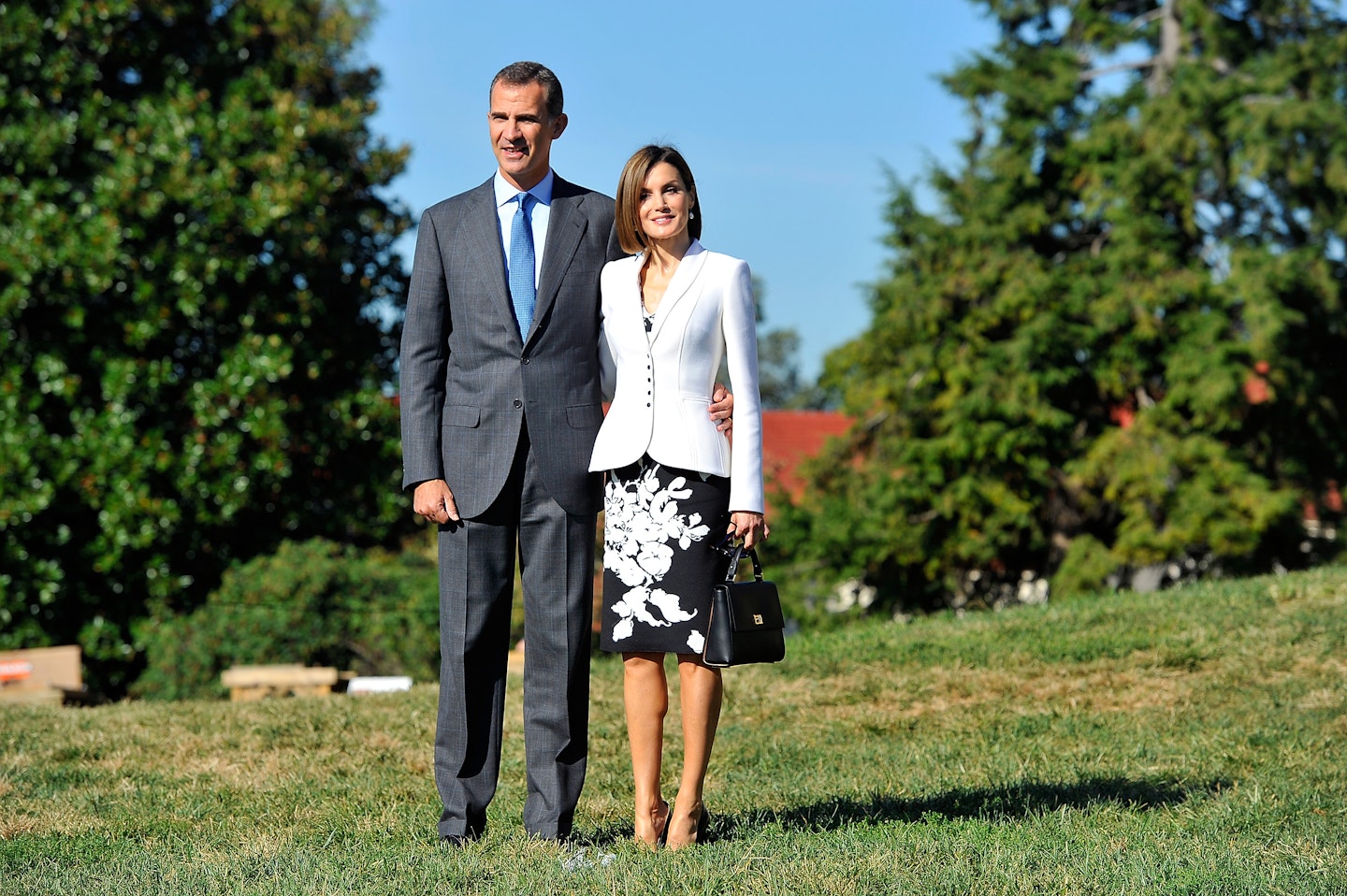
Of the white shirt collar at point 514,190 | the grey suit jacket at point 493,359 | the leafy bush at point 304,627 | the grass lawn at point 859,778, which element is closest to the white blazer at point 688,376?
the grey suit jacket at point 493,359

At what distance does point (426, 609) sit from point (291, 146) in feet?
19.6

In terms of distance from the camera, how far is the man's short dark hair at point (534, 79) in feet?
13.5

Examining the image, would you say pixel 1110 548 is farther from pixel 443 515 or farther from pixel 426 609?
pixel 443 515

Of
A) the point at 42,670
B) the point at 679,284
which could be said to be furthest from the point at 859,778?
the point at 42,670

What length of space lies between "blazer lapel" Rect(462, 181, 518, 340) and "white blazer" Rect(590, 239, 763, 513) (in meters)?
0.33

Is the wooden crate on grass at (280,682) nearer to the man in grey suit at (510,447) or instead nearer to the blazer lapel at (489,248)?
the man in grey suit at (510,447)

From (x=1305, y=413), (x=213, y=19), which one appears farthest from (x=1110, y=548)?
(x=213, y=19)

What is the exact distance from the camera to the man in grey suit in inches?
163

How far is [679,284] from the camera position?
13.5ft

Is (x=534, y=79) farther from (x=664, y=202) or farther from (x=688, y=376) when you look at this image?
(x=688, y=376)

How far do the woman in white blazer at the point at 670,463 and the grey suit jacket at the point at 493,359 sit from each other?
10 centimetres

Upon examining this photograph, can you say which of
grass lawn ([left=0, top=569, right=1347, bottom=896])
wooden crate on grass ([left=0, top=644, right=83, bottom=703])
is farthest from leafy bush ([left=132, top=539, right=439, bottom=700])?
grass lawn ([left=0, top=569, right=1347, bottom=896])

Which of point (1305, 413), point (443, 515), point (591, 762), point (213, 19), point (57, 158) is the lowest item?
point (591, 762)

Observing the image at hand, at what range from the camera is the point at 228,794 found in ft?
17.4
